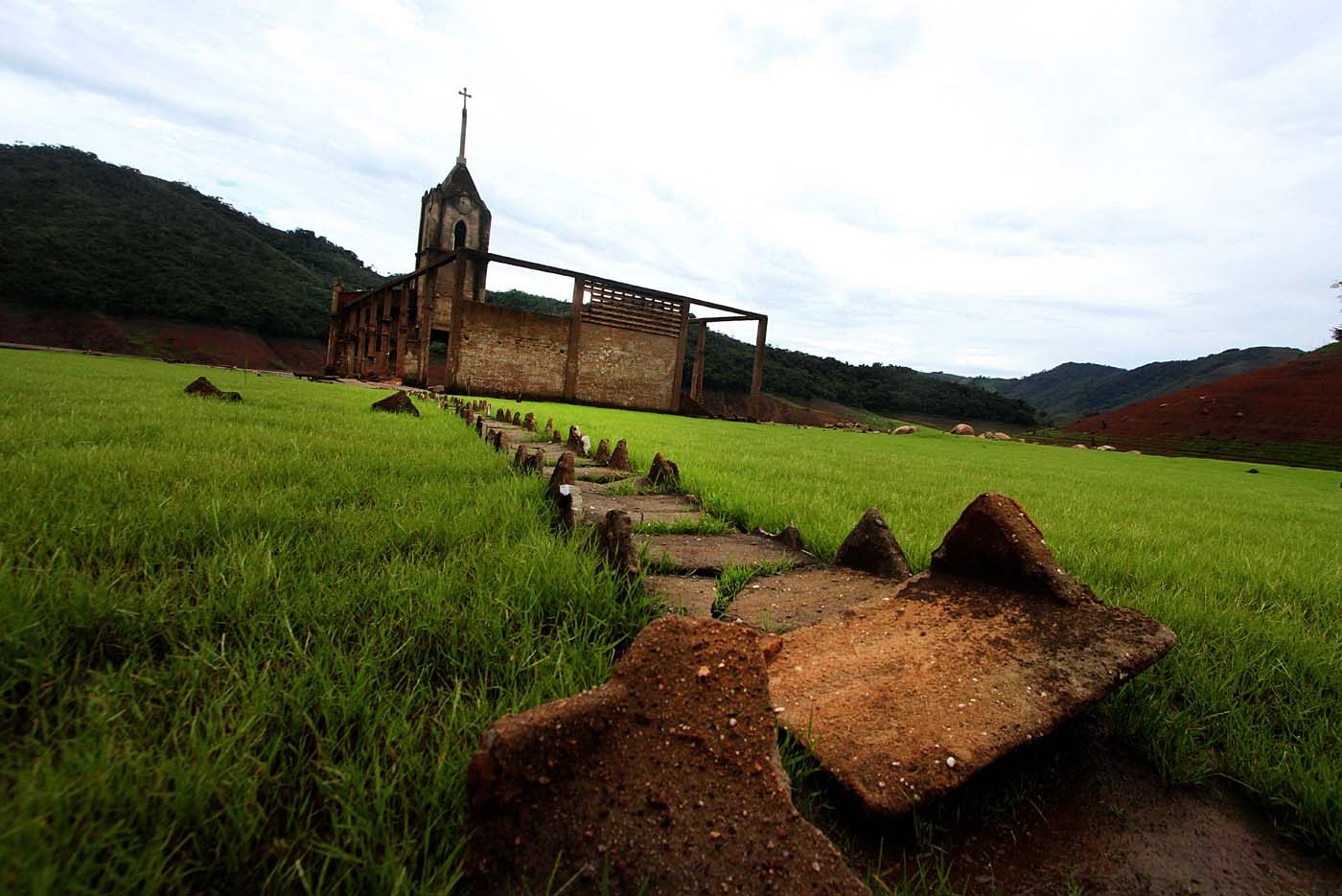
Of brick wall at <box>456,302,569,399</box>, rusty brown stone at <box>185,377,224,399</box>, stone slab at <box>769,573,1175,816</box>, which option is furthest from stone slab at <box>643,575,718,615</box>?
brick wall at <box>456,302,569,399</box>

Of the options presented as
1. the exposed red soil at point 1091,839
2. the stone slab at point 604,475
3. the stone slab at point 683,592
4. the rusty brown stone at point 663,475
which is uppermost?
the rusty brown stone at point 663,475

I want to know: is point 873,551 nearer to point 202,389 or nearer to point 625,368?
point 202,389

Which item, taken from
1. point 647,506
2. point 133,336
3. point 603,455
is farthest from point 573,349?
point 133,336

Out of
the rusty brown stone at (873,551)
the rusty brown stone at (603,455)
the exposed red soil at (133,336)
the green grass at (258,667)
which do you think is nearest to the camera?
the green grass at (258,667)

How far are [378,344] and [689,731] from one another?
28998 millimetres

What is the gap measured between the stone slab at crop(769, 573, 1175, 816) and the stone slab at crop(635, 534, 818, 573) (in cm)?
66

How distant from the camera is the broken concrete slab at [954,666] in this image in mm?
996

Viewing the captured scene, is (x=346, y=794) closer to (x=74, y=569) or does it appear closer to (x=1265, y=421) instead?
(x=74, y=569)

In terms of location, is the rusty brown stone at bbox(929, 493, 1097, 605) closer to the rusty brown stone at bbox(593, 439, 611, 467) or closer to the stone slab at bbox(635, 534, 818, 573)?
the stone slab at bbox(635, 534, 818, 573)

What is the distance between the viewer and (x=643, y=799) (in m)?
0.79

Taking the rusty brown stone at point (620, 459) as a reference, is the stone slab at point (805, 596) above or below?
below

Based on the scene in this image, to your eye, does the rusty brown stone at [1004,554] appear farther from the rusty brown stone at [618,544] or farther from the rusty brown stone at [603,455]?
the rusty brown stone at [603,455]

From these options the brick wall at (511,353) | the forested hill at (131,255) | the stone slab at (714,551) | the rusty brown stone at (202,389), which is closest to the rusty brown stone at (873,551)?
the stone slab at (714,551)

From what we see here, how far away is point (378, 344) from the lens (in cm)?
2605
